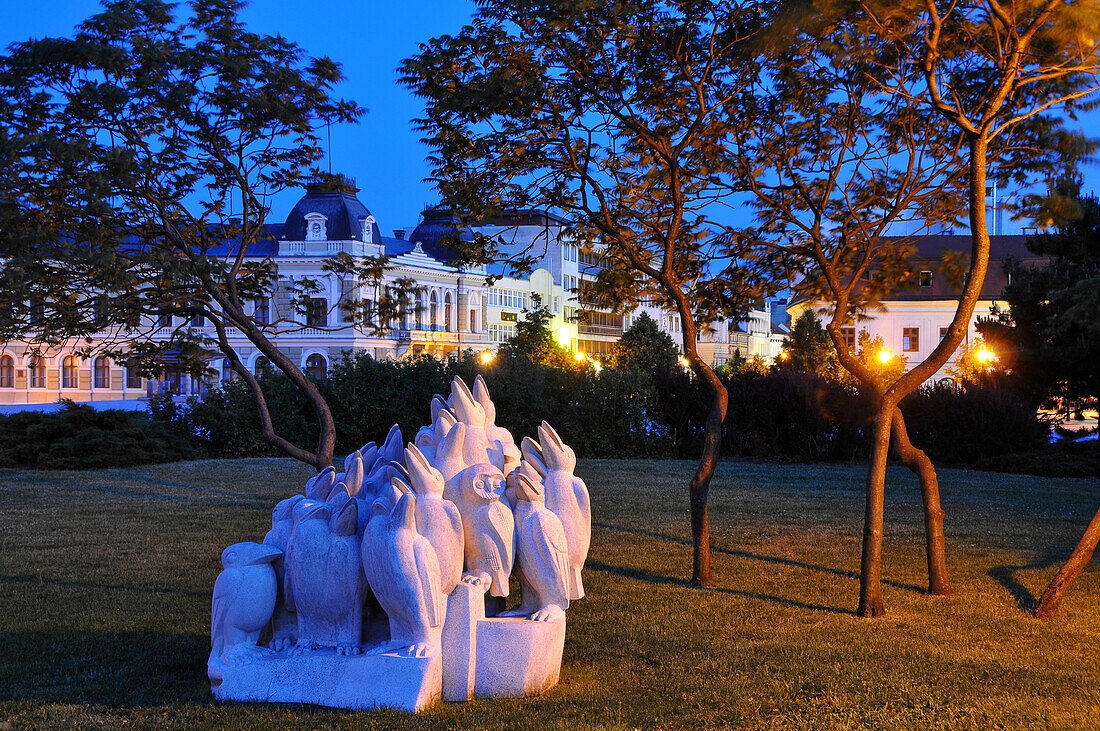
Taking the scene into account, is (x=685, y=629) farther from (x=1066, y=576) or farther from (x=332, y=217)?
(x=332, y=217)

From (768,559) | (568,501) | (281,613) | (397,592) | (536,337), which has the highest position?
(536,337)

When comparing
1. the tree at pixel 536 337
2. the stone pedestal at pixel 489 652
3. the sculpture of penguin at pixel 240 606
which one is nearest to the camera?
the sculpture of penguin at pixel 240 606

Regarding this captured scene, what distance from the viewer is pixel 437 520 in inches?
195

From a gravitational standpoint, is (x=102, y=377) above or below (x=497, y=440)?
below

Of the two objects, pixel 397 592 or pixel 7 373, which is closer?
pixel 397 592

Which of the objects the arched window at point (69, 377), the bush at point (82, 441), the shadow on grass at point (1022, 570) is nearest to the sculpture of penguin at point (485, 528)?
the shadow on grass at point (1022, 570)

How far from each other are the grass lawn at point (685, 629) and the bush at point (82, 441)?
5.96 meters

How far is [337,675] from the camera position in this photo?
194 inches

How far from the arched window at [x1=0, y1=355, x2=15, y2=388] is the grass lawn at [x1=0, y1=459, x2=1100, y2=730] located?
34.8 m

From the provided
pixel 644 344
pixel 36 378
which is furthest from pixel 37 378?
pixel 644 344

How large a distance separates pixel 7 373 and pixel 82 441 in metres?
28.9

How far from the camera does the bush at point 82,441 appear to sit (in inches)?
760

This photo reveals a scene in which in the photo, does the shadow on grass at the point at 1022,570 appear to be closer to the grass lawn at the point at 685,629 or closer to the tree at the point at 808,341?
the grass lawn at the point at 685,629

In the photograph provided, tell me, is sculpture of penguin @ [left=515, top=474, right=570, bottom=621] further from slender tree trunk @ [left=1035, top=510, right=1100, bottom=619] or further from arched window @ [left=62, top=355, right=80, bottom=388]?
arched window @ [left=62, top=355, right=80, bottom=388]
